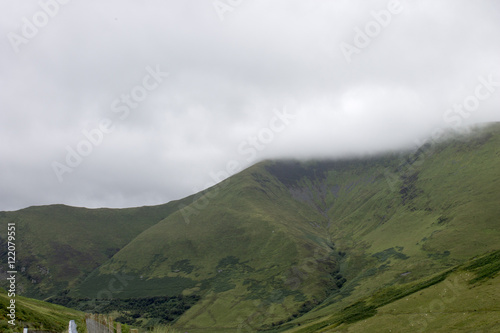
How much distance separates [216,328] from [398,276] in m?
96.9

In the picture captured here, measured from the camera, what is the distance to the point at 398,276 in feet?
566

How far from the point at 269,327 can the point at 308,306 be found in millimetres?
29072

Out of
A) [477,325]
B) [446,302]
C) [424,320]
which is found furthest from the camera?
[446,302]

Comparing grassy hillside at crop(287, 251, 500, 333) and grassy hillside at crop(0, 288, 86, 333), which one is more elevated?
grassy hillside at crop(0, 288, 86, 333)

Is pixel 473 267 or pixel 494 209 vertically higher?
pixel 494 209

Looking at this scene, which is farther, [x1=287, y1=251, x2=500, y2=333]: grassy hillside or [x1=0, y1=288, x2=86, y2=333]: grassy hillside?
[x1=287, y1=251, x2=500, y2=333]: grassy hillside

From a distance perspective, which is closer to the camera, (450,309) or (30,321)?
(30,321)

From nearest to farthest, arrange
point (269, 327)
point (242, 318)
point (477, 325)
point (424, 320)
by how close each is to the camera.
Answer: point (477, 325) < point (424, 320) < point (269, 327) < point (242, 318)

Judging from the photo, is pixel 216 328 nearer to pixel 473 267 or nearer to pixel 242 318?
pixel 242 318

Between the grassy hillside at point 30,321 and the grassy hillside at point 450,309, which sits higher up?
the grassy hillside at point 30,321

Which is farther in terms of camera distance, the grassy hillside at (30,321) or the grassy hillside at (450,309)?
the grassy hillside at (450,309)

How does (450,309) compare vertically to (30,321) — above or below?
below

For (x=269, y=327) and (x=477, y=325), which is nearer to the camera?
(x=477, y=325)

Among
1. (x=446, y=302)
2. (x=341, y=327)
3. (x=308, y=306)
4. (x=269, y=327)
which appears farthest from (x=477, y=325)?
A: (x=308, y=306)
